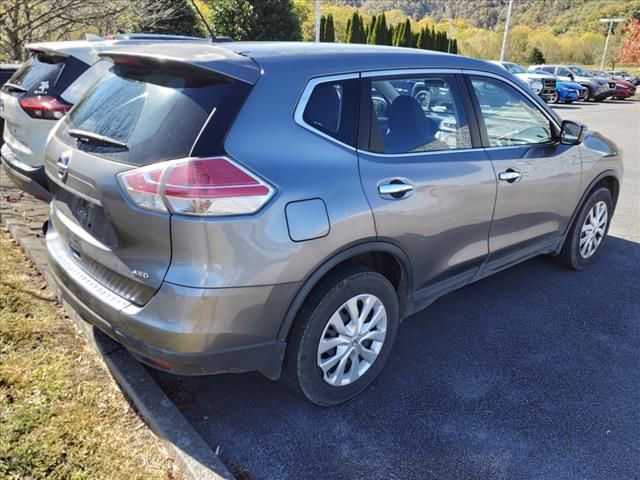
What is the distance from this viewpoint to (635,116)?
21297 millimetres

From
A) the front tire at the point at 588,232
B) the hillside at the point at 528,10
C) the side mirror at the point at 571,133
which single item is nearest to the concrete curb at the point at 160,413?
the side mirror at the point at 571,133

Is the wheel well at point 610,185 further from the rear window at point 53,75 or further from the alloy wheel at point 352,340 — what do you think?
the rear window at point 53,75

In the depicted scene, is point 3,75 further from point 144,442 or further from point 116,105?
point 144,442

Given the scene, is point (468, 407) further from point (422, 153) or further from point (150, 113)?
point (150, 113)

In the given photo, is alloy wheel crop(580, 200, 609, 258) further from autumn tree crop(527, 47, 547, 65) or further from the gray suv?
autumn tree crop(527, 47, 547, 65)

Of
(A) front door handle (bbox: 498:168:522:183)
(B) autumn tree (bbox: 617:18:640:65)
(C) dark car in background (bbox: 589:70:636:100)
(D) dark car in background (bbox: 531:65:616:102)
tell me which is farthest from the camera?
(B) autumn tree (bbox: 617:18:640:65)

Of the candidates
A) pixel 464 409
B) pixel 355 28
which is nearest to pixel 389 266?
pixel 464 409

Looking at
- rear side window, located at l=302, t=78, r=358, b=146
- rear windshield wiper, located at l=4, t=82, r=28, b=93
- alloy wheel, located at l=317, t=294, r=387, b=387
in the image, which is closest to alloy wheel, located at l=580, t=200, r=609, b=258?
alloy wheel, located at l=317, t=294, r=387, b=387

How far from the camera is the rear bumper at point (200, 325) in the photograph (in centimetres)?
222

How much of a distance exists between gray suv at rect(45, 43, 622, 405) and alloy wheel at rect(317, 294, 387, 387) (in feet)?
0.03

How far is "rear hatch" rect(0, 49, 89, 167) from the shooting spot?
4.43 m

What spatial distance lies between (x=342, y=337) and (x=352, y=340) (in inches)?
3.0

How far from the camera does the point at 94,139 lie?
254 cm

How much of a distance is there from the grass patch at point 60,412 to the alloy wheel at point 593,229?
3882mm
